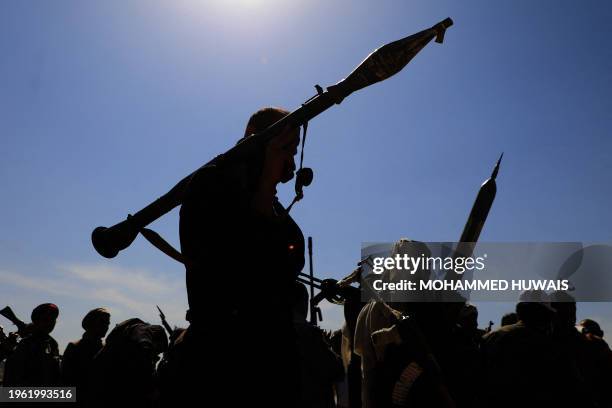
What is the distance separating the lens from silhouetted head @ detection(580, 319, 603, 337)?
31.1 ft

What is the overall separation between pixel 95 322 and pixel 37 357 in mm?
1103

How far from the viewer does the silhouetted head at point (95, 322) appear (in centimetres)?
830

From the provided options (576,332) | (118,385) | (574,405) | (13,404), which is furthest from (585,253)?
(13,404)

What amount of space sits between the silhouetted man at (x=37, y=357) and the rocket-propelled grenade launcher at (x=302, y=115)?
6982mm

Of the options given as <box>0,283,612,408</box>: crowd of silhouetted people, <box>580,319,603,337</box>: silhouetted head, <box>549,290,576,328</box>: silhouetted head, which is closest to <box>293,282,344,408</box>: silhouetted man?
<box>0,283,612,408</box>: crowd of silhouetted people

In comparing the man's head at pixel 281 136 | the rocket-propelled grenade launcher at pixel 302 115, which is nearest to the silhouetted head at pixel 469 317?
the rocket-propelled grenade launcher at pixel 302 115

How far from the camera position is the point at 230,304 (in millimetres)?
1826

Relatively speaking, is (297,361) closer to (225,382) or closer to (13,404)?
(225,382)

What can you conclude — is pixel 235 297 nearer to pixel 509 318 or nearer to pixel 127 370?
pixel 127 370

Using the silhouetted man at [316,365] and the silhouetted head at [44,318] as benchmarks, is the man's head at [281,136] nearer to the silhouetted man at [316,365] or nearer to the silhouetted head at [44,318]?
the silhouetted man at [316,365]

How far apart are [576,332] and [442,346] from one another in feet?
12.8

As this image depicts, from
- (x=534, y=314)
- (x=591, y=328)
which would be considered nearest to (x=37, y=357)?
(x=534, y=314)

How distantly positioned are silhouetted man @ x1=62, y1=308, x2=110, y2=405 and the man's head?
6.68m

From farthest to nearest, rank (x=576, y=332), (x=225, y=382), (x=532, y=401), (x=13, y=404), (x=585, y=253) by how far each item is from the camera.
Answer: (x=585, y=253)
(x=576, y=332)
(x=13, y=404)
(x=532, y=401)
(x=225, y=382)
